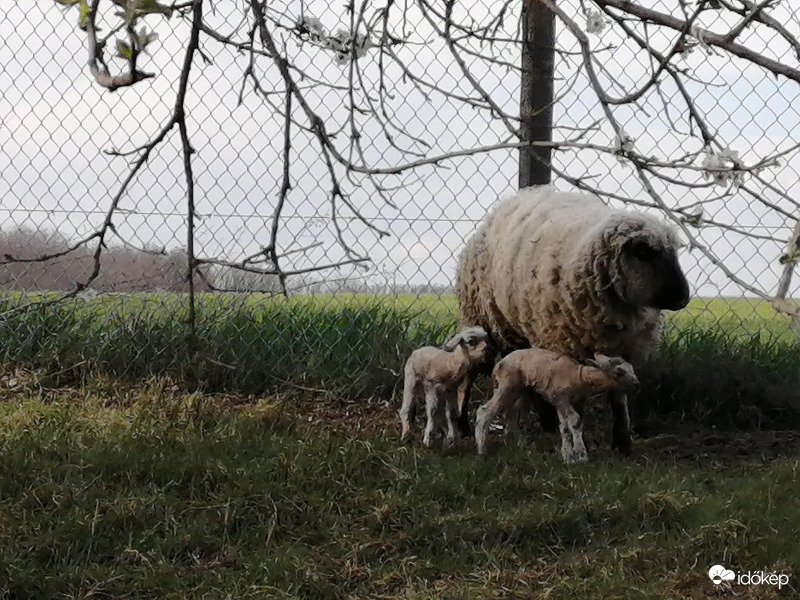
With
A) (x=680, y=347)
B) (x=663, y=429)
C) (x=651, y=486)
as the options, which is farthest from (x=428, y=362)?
(x=680, y=347)

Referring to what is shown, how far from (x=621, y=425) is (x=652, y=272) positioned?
Answer: 0.67 m

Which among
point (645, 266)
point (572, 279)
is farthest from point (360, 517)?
point (645, 266)

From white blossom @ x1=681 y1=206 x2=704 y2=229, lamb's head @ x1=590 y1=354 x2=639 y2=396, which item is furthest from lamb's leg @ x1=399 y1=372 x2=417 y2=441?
white blossom @ x1=681 y1=206 x2=704 y2=229

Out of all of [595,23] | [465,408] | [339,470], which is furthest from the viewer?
[465,408]

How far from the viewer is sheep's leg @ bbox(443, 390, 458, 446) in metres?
3.88

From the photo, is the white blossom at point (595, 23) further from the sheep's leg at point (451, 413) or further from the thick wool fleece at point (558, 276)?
the sheep's leg at point (451, 413)

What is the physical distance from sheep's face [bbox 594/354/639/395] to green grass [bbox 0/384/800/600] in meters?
0.30

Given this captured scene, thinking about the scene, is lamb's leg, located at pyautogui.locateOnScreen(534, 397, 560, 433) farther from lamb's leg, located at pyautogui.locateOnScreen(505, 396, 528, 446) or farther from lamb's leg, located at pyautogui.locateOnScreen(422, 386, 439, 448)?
lamb's leg, located at pyautogui.locateOnScreen(422, 386, 439, 448)

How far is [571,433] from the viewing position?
369 cm

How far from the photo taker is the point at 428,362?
12.7ft

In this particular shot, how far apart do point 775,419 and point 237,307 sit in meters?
2.86

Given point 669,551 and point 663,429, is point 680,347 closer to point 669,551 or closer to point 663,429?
point 663,429

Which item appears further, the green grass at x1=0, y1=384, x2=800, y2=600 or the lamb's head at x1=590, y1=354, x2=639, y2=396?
the lamb's head at x1=590, y1=354, x2=639, y2=396

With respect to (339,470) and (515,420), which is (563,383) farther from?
(339,470)
